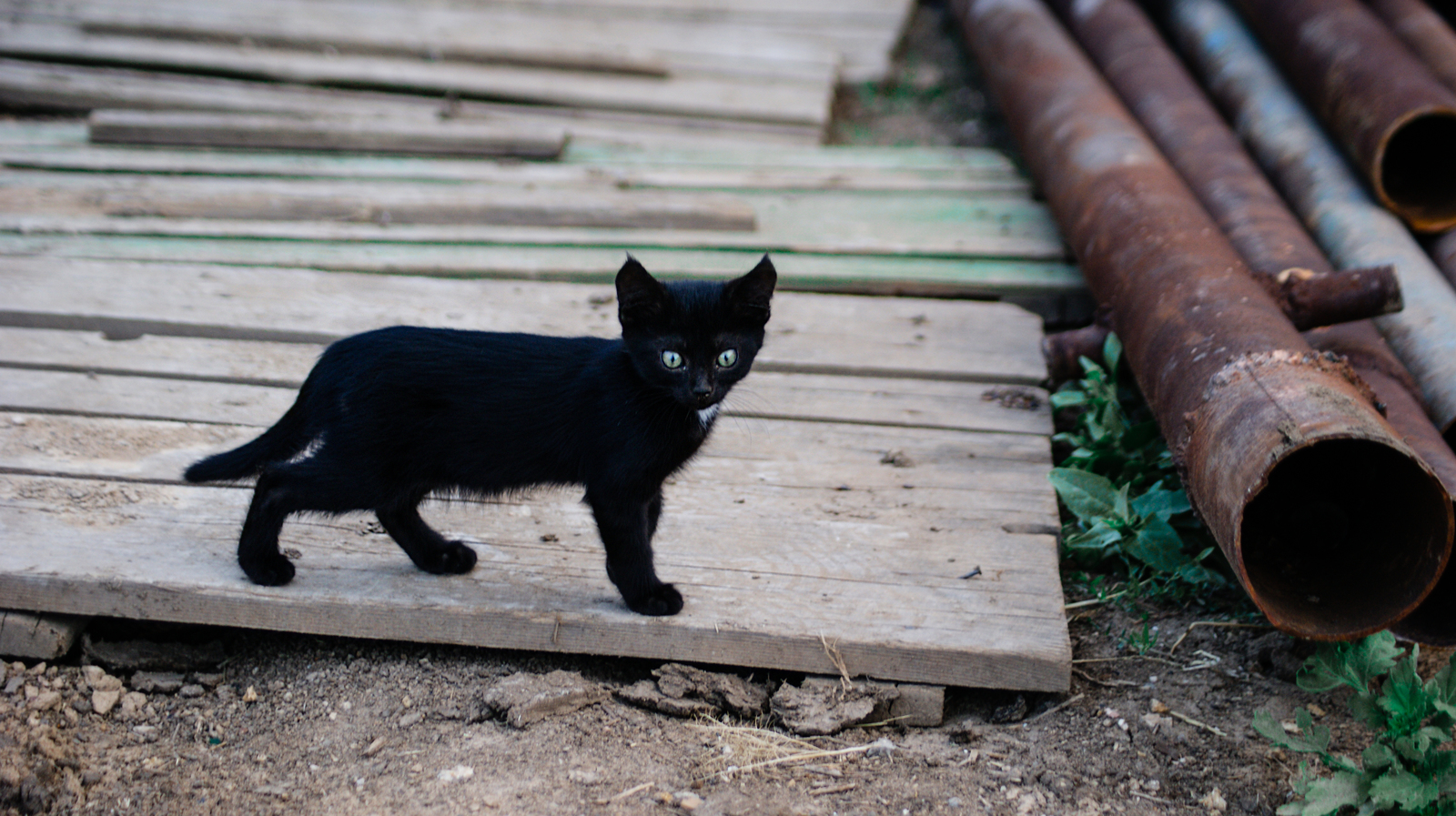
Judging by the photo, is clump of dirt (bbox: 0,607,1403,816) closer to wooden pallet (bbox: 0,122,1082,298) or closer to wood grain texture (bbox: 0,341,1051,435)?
wood grain texture (bbox: 0,341,1051,435)

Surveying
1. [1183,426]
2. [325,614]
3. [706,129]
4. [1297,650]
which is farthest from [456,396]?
[706,129]

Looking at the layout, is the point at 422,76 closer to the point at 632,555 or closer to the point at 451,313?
the point at 451,313

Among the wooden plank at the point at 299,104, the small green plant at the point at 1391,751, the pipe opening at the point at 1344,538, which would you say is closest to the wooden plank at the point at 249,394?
the pipe opening at the point at 1344,538

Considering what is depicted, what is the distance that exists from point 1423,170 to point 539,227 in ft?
10.9

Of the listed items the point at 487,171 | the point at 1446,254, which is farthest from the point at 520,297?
the point at 1446,254

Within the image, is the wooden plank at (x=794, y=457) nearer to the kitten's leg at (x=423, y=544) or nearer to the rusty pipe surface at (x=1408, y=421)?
the kitten's leg at (x=423, y=544)

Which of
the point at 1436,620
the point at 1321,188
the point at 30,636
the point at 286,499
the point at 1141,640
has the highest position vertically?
the point at 286,499

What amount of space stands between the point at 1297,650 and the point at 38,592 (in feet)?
9.65

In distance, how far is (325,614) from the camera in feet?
8.09

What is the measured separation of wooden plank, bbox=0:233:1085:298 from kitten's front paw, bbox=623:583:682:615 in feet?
5.78

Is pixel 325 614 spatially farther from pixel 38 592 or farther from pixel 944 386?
pixel 944 386

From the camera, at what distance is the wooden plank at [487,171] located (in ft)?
15.7

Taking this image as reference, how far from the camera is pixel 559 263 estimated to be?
4.14m

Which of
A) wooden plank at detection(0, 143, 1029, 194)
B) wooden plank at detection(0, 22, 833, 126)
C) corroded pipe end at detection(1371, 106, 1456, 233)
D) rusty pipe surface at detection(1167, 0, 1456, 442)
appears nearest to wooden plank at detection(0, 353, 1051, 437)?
rusty pipe surface at detection(1167, 0, 1456, 442)
